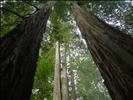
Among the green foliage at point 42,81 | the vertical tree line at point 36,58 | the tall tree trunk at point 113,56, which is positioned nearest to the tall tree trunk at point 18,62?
the vertical tree line at point 36,58

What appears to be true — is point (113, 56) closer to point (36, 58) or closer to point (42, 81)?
point (36, 58)

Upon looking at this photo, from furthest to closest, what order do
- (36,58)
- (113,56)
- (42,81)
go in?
(42,81), (36,58), (113,56)

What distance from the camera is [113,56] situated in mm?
2342

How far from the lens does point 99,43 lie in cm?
289

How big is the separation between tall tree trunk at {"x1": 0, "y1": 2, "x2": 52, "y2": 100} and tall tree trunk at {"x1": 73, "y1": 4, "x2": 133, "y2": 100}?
2.43 ft

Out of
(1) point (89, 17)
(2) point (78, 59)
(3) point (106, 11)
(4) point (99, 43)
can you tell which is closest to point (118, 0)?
(3) point (106, 11)

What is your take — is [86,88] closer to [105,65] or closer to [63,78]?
[63,78]

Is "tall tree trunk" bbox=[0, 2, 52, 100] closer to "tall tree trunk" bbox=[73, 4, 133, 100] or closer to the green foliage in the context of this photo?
"tall tree trunk" bbox=[73, 4, 133, 100]

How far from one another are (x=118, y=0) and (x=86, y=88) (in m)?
9.60

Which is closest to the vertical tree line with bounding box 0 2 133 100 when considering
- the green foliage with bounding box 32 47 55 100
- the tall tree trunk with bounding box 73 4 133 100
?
the tall tree trunk with bounding box 73 4 133 100

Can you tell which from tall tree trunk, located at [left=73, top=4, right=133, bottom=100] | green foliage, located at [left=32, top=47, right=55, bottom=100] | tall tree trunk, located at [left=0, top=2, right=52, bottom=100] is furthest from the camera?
green foliage, located at [left=32, top=47, right=55, bottom=100]

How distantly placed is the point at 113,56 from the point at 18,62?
93 centimetres

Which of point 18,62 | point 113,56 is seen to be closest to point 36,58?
point 18,62

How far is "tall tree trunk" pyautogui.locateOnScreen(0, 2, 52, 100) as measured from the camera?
168 cm
